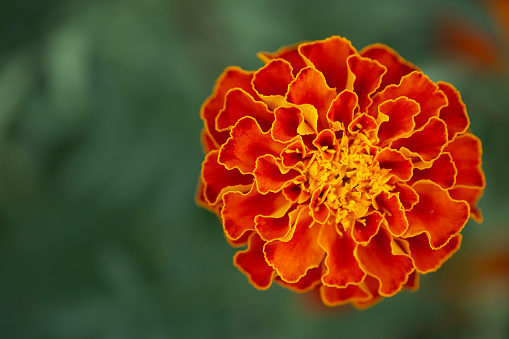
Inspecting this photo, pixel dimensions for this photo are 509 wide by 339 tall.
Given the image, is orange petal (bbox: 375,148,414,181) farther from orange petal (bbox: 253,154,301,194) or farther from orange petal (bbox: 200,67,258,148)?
orange petal (bbox: 200,67,258,148)

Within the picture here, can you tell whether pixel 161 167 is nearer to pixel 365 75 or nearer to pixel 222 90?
pixel 222 90

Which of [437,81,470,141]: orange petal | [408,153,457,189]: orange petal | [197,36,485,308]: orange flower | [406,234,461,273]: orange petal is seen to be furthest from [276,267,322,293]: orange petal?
[437,81,470,141]: orange petal

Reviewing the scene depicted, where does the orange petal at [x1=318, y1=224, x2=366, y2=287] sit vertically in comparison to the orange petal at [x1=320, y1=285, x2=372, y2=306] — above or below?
above

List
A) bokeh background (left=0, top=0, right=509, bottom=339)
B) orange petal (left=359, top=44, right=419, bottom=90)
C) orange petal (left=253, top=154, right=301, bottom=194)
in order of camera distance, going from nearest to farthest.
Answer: orange petal (left=253, top=154, right=301, bottom=194)
orange petal (left=359, top=44, right=419, bottom=90)
bokeh background (left=0, top=0, right=509, bottom=339)

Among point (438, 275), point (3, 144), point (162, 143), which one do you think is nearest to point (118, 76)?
point (162, 143)

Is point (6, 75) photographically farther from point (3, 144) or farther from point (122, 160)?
point (122, 160)

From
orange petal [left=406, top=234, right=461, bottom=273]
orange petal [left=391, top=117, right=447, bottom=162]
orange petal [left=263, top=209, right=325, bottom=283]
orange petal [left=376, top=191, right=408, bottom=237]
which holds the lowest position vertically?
orange petal [left=263, top=209, right=325, bottom=283]

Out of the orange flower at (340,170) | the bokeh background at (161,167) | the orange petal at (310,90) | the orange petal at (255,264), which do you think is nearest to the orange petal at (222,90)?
the orange flower at (340,170)
